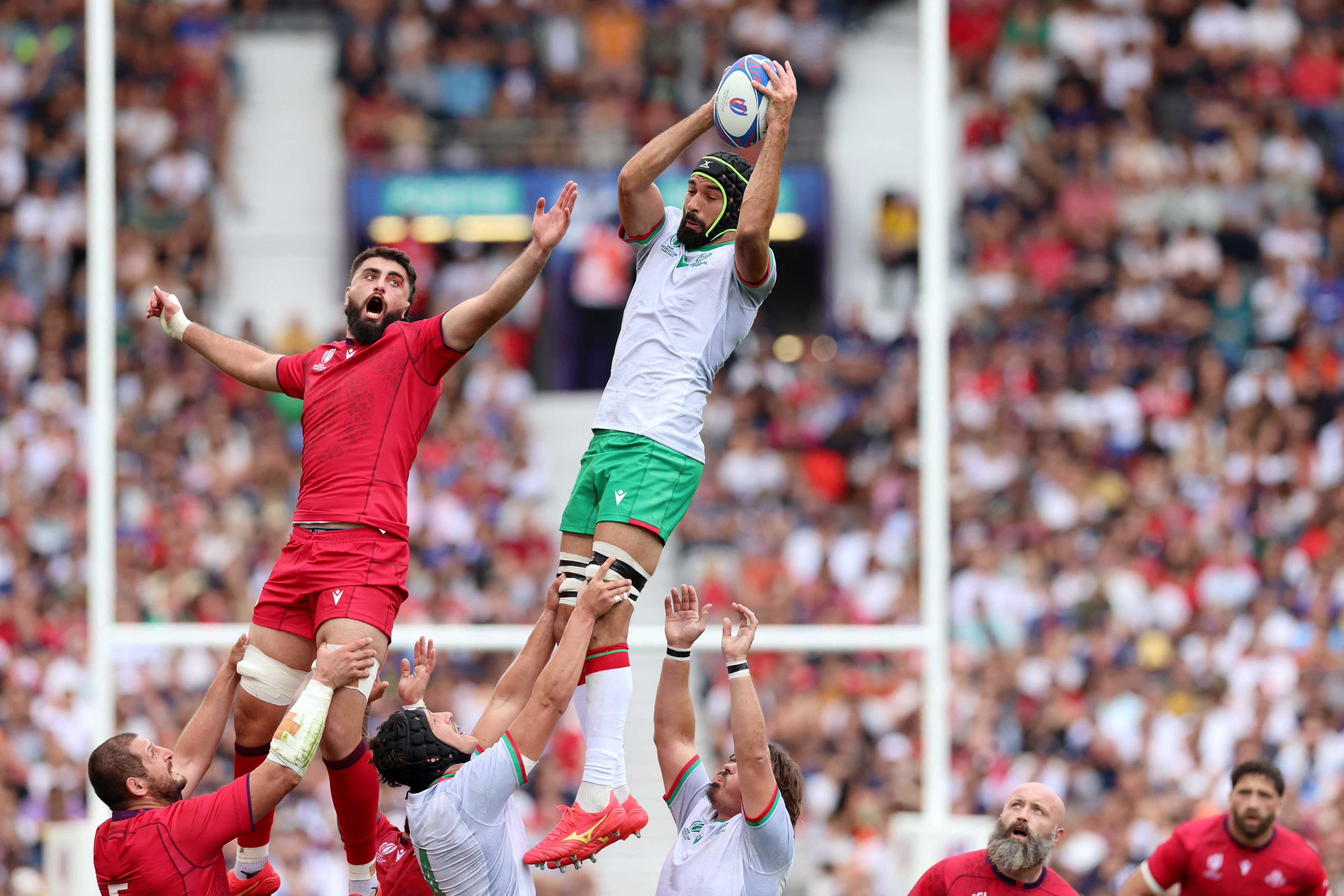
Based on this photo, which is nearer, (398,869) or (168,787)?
(168,787)

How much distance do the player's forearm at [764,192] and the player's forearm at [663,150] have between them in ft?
0.95

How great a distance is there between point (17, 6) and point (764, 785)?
53.6 feet

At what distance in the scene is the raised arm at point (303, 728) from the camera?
599 centimetres

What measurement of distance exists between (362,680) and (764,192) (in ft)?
7.46

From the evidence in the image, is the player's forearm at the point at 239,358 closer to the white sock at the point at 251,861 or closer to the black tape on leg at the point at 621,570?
the black tape on leg at the point at 621,570

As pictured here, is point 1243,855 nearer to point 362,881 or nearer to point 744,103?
point 362,881

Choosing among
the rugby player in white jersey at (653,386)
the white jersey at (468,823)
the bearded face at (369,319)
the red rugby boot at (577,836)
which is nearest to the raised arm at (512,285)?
the bearded face at (369,319)

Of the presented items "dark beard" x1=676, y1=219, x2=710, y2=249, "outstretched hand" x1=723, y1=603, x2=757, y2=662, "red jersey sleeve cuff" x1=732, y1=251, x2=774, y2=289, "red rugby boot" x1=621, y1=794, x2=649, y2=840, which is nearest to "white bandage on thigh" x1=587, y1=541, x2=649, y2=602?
"outstretched hand" x1=723, y1=603, x2=757, y2=662

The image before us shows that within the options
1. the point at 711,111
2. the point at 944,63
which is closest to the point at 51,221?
the point at 944,63

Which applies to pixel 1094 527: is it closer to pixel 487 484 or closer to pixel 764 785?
pixel 487 484

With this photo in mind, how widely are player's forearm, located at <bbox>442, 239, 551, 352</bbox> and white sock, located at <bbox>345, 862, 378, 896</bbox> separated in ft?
6.91

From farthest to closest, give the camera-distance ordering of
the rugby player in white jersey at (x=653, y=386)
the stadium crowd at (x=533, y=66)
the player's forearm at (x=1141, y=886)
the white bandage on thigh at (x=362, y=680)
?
the stadium crowd at (x=533, y=66) → the player's forearm at (x=1141, y=886) → the rugby player in white jersey at (x=653, y=386) → the white bandage on thigh at (x=362, y=680)

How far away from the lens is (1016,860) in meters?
6.88

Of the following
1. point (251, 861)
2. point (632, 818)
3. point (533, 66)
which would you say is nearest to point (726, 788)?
point (632, 818)
